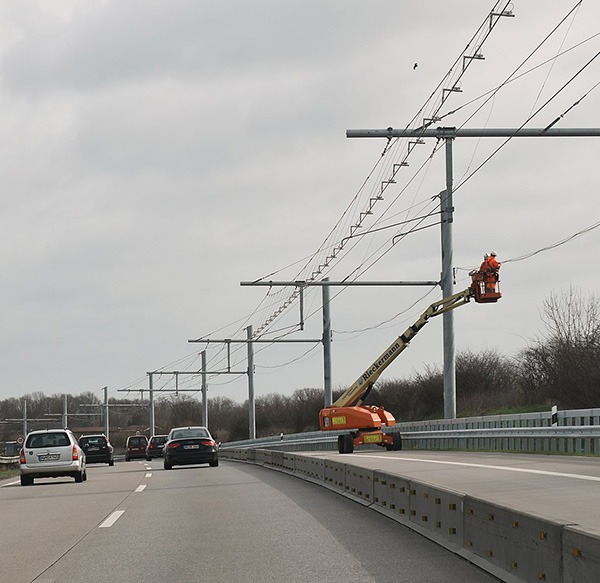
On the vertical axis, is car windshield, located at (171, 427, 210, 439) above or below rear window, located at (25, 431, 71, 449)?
below

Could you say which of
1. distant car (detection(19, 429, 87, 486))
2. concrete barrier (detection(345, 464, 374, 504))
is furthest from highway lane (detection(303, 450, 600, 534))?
distant car (detection(19, 429, 87, 486))

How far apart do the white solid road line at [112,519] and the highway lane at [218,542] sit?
0.6 inches

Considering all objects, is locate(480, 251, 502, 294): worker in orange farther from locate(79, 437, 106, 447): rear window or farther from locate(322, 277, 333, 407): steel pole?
locate(79, 437, 106, 447): rear window

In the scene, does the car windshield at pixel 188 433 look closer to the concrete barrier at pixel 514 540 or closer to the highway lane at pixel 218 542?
the highway lane at pixel 218 542

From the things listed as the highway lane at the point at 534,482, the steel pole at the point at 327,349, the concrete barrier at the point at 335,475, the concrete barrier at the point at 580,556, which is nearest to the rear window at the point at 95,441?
the steel pole at the point at 327,349

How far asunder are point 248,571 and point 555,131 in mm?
16779

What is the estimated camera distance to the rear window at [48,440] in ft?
95.3

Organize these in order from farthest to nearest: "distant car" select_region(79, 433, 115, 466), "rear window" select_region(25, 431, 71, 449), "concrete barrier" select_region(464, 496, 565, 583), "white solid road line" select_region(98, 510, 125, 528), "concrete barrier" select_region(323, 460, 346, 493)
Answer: "distant car" select_region(79, 433, 115, 466) < "rear window" select_region(25, 431, 71, 449) < "concrete barrier" select_region(323, 460, 346, 493) < "white solid road line" select_region(98, 510, 125, 528) < "concrete barrier" select_region(464, 496, 565, 583)

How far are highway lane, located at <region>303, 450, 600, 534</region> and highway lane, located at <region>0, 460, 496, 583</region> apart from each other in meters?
0.92

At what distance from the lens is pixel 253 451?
43.1 meters

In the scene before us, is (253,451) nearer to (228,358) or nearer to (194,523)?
(228,358)

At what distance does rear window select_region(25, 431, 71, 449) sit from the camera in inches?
1144

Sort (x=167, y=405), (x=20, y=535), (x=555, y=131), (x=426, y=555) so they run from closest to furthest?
(x=426, y=555) < (x=20, y=535) < (x=555, y=131) < (x=167, y=405)

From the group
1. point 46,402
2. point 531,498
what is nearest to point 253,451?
point 531,498
